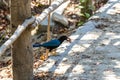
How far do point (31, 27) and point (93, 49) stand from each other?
1.37 meters

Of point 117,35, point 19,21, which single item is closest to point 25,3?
point 19,21

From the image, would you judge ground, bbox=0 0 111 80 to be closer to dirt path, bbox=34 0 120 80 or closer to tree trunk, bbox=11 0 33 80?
dirt path, bbox=34 0 120 80

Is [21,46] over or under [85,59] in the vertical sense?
over

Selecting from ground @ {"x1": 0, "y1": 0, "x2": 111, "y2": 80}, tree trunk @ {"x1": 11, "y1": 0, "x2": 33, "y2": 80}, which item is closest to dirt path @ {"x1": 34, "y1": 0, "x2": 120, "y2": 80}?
ground @ {"x1": 0, "y1": 0, "x2": 111, "y2": 80}

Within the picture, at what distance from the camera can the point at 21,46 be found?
384 cm

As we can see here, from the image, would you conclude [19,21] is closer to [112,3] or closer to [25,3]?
[25,3]

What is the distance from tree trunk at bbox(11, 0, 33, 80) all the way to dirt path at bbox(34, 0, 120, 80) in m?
0.24

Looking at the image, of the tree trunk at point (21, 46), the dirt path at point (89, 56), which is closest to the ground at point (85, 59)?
the dirt path at point (89, 56)

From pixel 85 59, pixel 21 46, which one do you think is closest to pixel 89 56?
pixel 85 59

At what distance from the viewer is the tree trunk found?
12.4 ft

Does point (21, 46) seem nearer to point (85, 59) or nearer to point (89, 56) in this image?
point (85, 59)

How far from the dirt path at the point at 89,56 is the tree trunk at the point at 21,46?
0.24 m

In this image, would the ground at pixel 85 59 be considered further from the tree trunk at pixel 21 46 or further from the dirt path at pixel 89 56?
the tree trunk at pixel 21 46

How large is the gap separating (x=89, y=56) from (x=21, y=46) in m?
1.16
